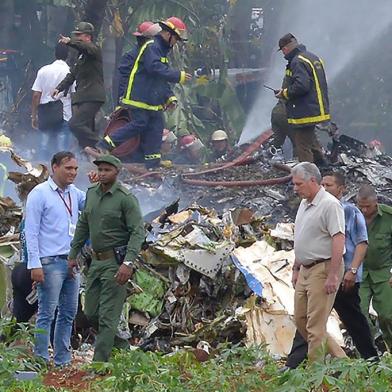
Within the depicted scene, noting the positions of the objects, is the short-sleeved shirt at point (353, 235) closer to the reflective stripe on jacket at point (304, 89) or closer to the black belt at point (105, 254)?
the black belt at point (105, 254)

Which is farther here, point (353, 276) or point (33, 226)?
point (33, 226)

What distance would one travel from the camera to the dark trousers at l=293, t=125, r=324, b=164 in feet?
43.0

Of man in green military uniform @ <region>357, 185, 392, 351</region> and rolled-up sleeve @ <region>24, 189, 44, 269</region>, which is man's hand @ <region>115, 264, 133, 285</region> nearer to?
rolled-up sleeve @ <region>24, 189, 44, 269</region>

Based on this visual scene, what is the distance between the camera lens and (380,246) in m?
8.84

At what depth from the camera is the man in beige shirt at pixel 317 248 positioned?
7.42m

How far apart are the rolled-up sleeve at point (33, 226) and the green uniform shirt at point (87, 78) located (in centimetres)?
536

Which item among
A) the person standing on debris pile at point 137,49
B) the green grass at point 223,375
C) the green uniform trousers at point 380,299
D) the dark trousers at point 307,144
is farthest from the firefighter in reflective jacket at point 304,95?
the green grass at point 223,375

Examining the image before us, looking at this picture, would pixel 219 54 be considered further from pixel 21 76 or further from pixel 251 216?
pixel 251 216

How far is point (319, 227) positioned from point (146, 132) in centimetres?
627

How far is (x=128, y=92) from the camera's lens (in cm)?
1344

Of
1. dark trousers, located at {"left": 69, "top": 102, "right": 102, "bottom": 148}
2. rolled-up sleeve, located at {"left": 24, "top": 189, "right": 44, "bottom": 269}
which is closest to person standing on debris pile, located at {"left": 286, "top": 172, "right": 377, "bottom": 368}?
rolled-up sleeve, located at {"left": 24, "top": 189, "right": 44, "bottom": 269}

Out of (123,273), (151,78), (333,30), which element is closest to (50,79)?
(151,78)

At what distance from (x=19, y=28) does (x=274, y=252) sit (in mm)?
9608

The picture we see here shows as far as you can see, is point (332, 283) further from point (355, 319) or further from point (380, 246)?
point (380, 246)
